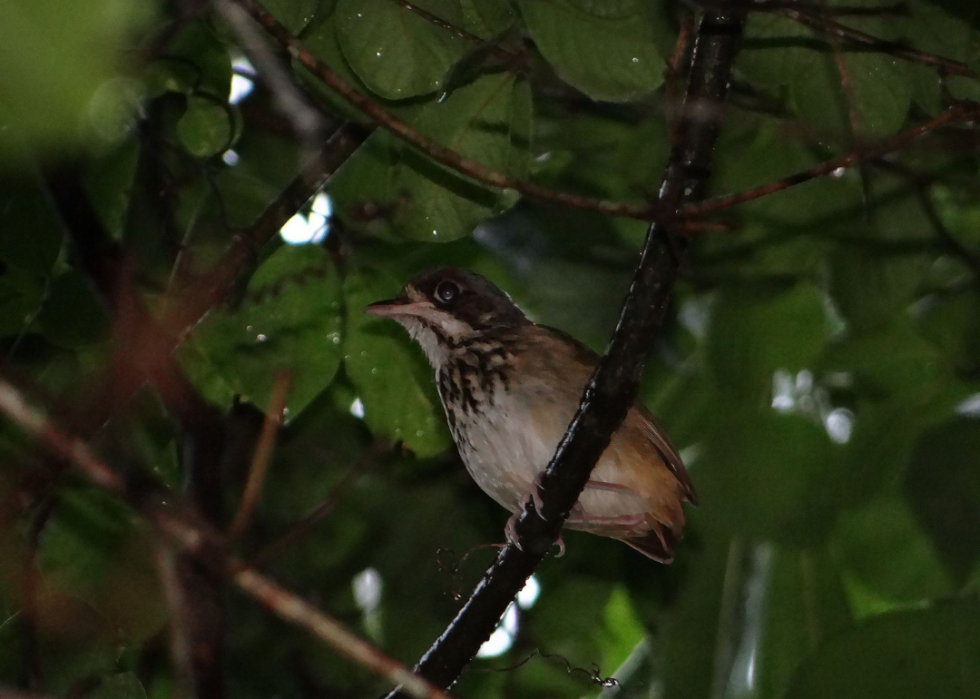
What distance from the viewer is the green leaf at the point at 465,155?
3.53 metres

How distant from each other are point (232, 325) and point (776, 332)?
2.10m

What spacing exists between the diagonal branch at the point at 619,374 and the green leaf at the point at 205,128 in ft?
5.11

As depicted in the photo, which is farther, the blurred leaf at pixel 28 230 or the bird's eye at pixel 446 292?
the bird's eye at pixel 446 292

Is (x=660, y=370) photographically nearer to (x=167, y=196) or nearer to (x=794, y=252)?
(x=794, y=252)

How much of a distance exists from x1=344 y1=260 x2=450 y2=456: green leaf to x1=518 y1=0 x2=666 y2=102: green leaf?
1289 millimetres

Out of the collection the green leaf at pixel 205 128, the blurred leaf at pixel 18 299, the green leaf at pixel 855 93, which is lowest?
the blurred leaf at pixel 18 299

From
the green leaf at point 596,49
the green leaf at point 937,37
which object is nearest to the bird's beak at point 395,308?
the green leaf at point 596,49

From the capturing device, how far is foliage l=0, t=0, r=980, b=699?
3523mm

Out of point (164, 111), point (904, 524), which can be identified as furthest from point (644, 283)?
point (164, 111)

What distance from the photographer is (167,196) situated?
461 centimetres

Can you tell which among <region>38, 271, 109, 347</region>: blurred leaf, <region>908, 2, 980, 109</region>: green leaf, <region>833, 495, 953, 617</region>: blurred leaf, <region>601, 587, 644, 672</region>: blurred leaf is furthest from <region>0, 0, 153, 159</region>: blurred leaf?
<region>601, 587, 644, 672</region>: blurred leaf

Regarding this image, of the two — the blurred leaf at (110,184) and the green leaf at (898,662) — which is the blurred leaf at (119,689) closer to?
the blurred leaf at (110,184)

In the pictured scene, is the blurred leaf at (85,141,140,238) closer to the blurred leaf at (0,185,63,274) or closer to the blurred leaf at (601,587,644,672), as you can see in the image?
the blurred leaf at (0,185,63,274)

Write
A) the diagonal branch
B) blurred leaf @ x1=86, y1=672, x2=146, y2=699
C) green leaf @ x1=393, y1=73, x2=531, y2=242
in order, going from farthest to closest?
green leaf @ x1=393, y1=73, x2=531, y2=242
blurred leaf @ x1=86, y1=672, x2=146, y2=699
the diagonal branch
